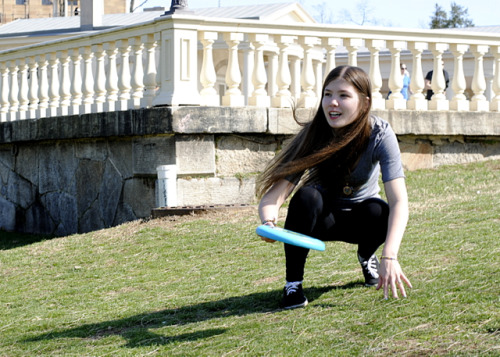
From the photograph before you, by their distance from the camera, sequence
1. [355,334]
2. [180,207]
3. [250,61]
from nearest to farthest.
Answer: [355,334], [180,207], [250,61]

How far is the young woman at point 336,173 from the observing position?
4.03m

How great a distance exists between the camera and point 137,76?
851cm

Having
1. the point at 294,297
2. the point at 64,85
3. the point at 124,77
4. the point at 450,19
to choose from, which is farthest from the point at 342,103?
the point at 450,19

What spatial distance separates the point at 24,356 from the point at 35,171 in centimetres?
652

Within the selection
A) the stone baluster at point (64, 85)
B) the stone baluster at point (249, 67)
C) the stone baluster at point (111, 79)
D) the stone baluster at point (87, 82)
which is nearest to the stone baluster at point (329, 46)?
the stone baluster at point (249, 67)

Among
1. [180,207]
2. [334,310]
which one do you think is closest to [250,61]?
[180,207]

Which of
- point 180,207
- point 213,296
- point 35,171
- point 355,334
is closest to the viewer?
point 355,334

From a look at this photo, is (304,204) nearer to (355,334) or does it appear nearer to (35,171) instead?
(355,334)

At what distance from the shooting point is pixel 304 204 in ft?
13.3

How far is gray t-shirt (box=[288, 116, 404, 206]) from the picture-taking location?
394cm

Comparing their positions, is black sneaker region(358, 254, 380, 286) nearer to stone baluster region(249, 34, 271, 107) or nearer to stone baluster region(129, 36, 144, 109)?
stone baluster region(249, 34, 271, 107)

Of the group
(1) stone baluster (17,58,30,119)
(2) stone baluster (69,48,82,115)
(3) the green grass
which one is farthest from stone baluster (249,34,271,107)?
(1) stone baluster (17,58,30,119)

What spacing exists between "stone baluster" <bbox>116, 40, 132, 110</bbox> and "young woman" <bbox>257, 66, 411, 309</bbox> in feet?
15.4

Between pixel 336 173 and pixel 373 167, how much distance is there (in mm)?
185
